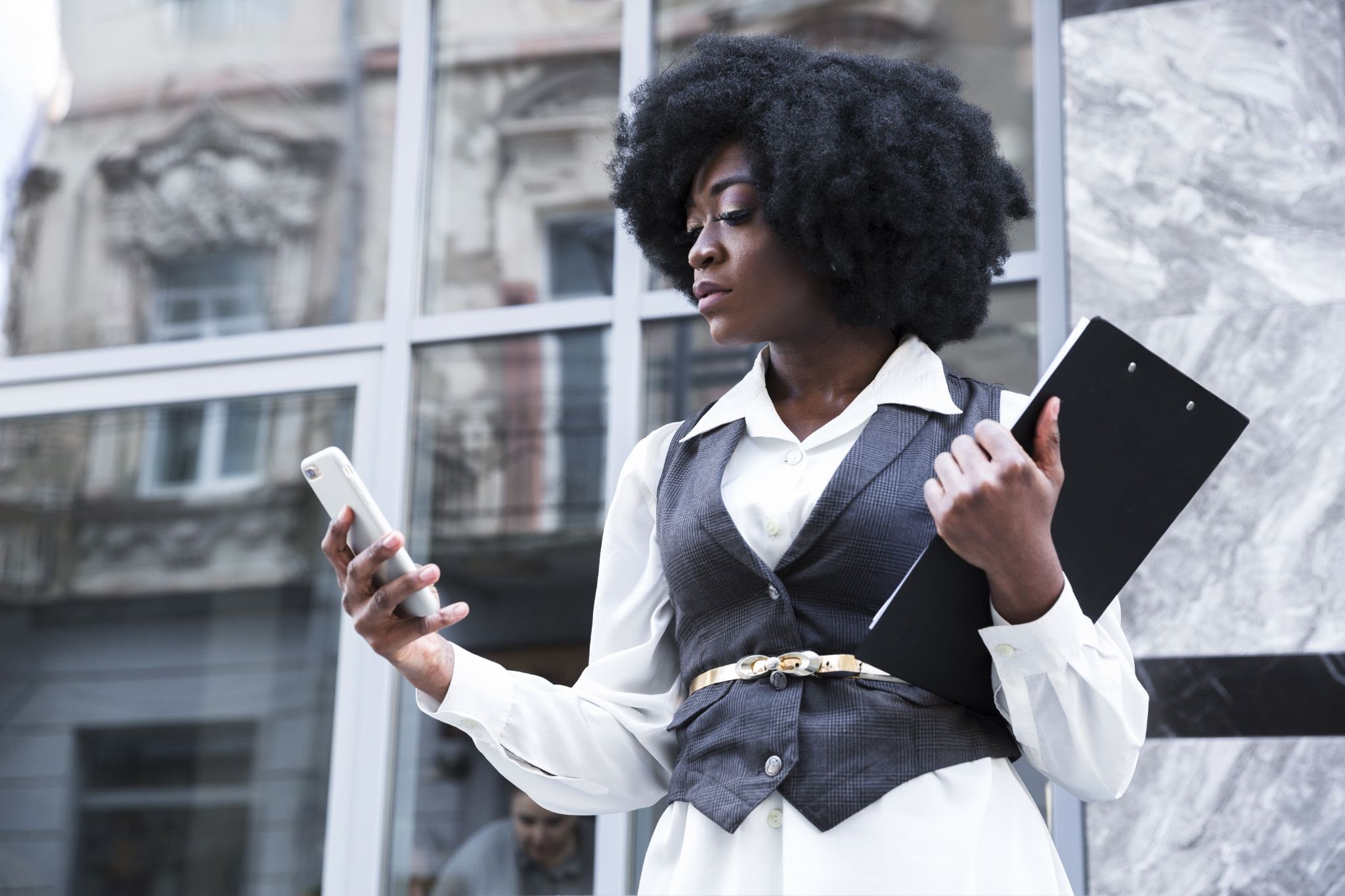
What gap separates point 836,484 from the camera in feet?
5.48

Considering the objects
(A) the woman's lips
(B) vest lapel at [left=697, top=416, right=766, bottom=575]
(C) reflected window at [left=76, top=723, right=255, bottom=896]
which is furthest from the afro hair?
(C) reflected window at [left=76, top=723, right=255, bottom=896]

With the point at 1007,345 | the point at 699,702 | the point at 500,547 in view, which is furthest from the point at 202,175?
the point at 699,702

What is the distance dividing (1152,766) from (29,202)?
3.73m

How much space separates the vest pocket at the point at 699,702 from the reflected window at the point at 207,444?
2770 mm

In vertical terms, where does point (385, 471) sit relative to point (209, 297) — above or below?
below

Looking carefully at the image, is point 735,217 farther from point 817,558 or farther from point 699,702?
point 699,702

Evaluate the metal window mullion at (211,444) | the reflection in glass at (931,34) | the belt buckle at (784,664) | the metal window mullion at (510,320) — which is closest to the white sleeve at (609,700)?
the belt buckle at (784,664)

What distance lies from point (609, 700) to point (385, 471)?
2199mm

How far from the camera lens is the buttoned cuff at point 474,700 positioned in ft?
5.75

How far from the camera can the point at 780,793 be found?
1598 millimetres

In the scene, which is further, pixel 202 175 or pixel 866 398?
pixel 202 175

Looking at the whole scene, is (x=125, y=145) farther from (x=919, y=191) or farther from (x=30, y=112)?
(x=919, y=191)

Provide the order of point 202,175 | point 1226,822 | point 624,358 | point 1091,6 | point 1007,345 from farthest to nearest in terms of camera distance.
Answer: point 202,175, point 624,358, point 1007,345, point 1091,6, point 1226,822

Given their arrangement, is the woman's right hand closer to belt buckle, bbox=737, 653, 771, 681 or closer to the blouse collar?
belt buckle, bbox=737, 653, 771, 681
